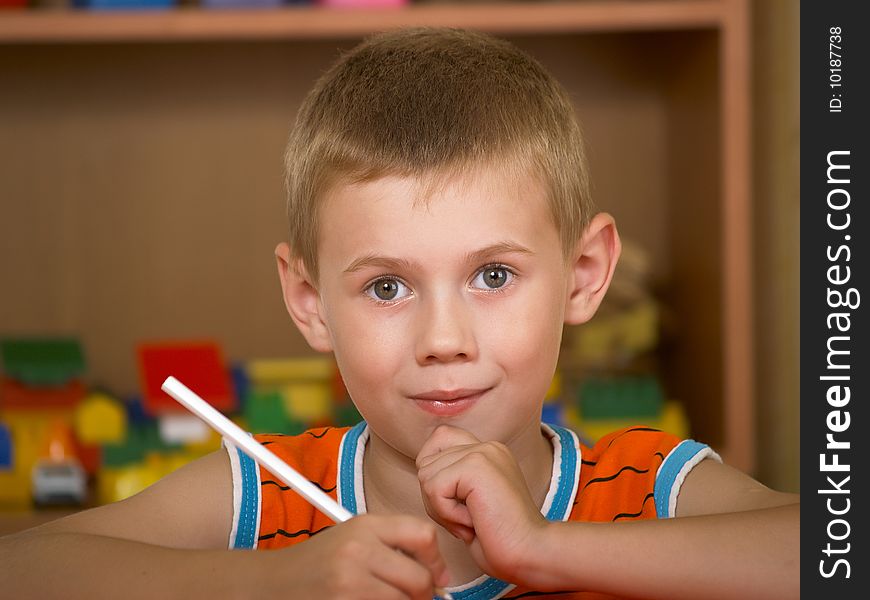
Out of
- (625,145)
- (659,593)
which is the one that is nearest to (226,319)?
(625,145)

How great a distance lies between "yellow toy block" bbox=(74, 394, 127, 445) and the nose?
3.03ft

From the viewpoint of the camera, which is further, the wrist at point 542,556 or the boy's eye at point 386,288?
the boy's eye at point 386,288

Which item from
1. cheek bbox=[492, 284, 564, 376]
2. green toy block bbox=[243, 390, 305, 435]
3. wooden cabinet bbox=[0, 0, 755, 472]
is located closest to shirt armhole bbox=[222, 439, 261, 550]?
cheek bbox=[492, 284, 564, 376]

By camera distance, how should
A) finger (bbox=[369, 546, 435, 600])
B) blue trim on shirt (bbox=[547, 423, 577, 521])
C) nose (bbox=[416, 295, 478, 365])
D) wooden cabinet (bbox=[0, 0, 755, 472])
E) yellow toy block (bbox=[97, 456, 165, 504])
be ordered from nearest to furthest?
1. finger (bbox=[369, 546, 435, 600])
2. nose (bbox=[416, 295, 478, 365])
3. blue trim on shirt (bbox=[547, 423, 577, 521])
4. yellow toy block (bbox=[97, 456, 165, 504])
5. wooden cabinet (bbox=[0, 0, 755, 472])

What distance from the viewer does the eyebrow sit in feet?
2.45

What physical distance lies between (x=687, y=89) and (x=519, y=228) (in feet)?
3.41

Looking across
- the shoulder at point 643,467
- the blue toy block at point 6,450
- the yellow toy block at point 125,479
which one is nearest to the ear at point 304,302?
the shoulder at point 643,467

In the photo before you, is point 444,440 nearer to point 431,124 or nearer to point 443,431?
point 443,431

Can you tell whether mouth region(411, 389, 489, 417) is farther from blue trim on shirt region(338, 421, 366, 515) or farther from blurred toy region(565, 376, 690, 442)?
blurred toy region(565, 376, 690, 442)

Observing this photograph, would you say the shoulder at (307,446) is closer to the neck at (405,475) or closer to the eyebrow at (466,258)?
the neck at (405,475)

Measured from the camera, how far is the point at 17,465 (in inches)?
61.7

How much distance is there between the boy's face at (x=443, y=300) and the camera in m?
0.74

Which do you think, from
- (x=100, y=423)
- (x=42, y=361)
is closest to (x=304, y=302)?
(x=100, y=423)
